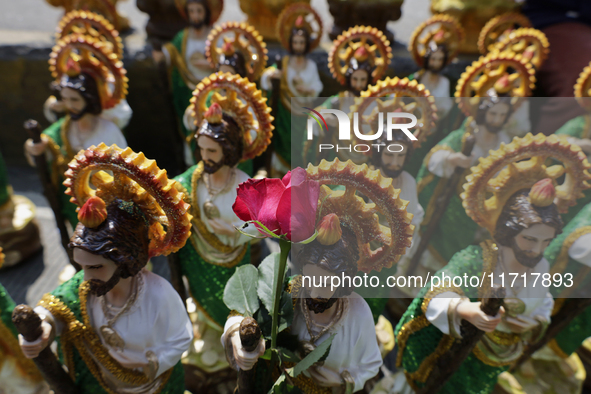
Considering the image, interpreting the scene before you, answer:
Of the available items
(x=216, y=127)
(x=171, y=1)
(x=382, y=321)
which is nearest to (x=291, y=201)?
(x=216, y=127)

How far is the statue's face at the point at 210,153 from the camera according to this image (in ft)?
5.69

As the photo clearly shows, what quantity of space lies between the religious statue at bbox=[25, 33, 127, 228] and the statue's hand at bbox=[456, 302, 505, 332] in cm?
209

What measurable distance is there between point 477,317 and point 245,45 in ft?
7.74

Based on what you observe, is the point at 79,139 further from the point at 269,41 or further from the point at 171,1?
the point at 269,41

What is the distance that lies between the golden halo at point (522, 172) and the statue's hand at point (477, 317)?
1.15 ft

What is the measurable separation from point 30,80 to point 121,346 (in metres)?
3.54

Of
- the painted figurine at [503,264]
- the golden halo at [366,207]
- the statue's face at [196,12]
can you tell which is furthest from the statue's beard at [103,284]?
the statue's face at [196,12]

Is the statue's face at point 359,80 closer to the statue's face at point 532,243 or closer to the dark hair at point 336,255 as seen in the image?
the statue's face at point 532,243

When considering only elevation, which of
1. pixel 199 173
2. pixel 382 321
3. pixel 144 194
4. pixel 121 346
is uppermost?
pixel 144 194

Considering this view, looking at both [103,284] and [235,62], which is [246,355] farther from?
[235,62]

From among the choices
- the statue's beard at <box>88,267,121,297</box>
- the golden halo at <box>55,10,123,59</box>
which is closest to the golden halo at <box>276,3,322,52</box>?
the golden halo at <box>55,10,123,59</box>

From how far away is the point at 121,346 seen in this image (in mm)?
1287

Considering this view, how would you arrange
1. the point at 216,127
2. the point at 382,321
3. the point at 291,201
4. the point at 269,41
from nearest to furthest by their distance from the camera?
the point at 291,201 < the point at 216,127 < the point at 382,321 < the point at 269,41

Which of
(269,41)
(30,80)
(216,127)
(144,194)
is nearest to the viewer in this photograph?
(144,194)
